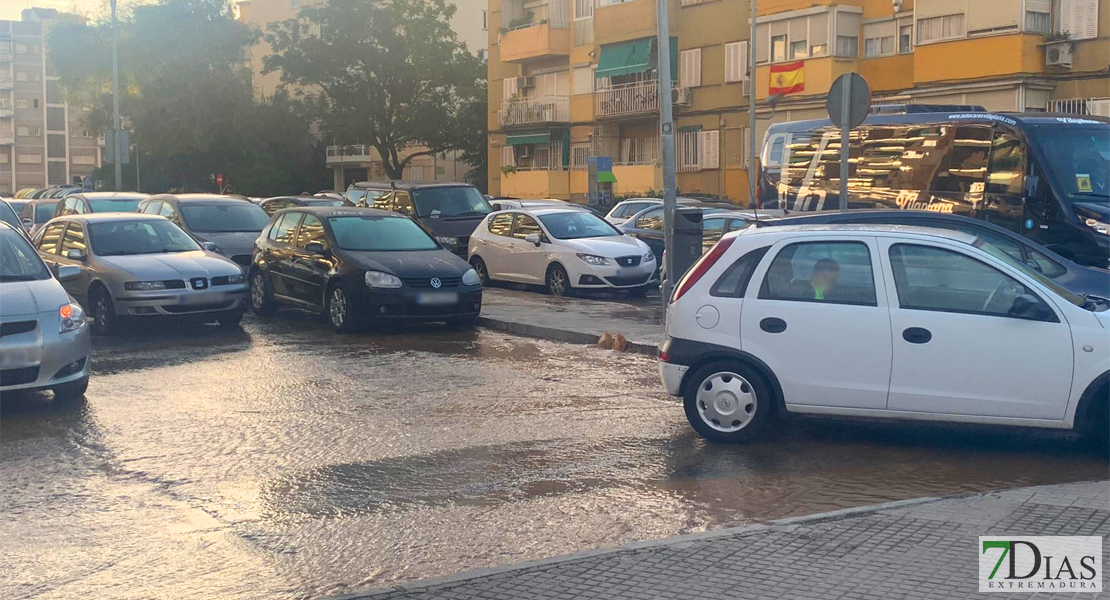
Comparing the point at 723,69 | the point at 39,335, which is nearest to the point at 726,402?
the point at 39,335

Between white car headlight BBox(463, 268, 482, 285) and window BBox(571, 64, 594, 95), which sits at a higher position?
window BBox(571, 64, 594, 95)

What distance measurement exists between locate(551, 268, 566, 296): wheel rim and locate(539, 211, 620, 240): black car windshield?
2.14 ft

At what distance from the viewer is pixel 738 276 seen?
27.3 ft

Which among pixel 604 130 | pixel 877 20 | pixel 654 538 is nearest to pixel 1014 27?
pixel 877 20

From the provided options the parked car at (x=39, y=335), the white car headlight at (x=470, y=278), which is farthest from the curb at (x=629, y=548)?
the white car headlight at (x=470, y=278)

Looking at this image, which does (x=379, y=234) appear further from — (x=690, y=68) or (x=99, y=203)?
(x=690, y=68)

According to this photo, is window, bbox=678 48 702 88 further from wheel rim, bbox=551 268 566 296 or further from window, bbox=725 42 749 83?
wheel rim, bbox=551 268 566 296

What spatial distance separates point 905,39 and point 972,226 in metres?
25.9

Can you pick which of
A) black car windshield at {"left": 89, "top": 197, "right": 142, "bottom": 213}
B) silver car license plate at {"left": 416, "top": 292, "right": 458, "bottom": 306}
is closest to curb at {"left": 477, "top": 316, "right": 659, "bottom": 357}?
silver car license plate at {"left": 416, "top": 292, "right": 458, "bottom": 306}

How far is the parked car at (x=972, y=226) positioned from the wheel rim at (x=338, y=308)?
20.8ft

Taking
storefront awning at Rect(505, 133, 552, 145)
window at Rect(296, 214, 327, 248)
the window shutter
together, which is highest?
storefront awning at Rect(505, 133, 552, 145)

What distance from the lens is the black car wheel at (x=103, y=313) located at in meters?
14.5

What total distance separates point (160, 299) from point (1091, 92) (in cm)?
2333

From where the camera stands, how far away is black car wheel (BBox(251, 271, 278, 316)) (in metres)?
16.9
